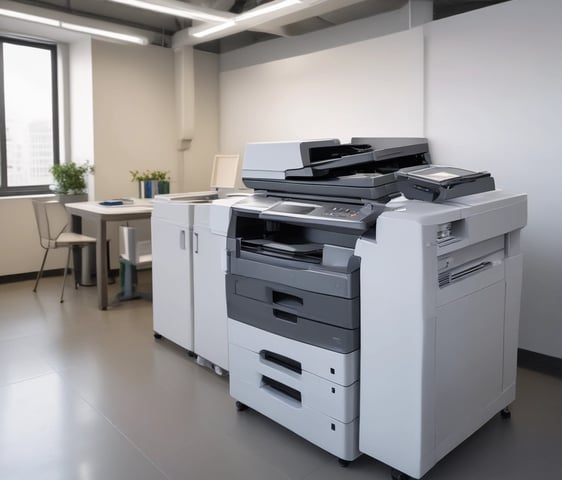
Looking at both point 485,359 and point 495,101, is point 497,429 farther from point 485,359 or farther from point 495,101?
point 495,101

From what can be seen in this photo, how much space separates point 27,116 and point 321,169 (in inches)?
166

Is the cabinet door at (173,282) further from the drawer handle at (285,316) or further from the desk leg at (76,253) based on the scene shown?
the desk leg at (76,253)

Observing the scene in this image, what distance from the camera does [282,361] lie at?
2324 millimetres

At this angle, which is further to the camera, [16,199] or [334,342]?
[16,199]

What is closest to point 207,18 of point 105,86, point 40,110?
point 105,86

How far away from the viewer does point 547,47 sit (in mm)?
2877

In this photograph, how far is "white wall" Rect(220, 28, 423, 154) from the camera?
145 inches

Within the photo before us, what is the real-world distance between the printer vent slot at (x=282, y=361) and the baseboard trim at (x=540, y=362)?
165 cm

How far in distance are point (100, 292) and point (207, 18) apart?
7.83 feet

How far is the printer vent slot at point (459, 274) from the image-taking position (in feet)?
6.27

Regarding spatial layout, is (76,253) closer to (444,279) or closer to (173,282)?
(173,282)

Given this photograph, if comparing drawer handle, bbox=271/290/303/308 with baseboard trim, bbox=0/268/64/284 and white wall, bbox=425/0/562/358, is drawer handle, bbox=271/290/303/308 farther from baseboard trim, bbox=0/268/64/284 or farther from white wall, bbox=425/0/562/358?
baseboard trim, bbox=0/268/64/284

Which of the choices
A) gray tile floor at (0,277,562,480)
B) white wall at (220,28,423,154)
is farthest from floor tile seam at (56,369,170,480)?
white wall at (220,28,423,154)

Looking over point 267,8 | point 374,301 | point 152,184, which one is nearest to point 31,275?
point 152,184
